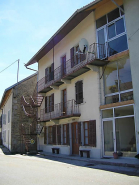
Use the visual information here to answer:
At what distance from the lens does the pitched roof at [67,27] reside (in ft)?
44.5

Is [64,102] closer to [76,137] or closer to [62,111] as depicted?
[62,111]

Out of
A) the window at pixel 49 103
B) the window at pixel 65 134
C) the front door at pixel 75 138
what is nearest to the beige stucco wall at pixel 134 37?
the front door at pixel 75 138

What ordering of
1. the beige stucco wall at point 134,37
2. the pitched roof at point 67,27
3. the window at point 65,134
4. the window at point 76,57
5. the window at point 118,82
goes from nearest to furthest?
the beige stucco wall at point 134,37 < the window at point 118,82 < the pitched roof at point 67,27 < the window at point 76,57 < the window at point 65,134

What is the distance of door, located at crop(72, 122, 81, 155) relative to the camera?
48.0 feet

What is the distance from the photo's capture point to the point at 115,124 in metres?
12.0

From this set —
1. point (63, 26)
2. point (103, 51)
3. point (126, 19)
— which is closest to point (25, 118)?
point (63, 26)

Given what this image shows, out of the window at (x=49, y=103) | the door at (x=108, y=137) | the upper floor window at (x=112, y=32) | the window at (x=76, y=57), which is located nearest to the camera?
the door at (x=108, y=137)

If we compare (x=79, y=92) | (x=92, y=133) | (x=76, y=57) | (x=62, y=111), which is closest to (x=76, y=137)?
(x=92, y=133)

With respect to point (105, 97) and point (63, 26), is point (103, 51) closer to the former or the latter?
point (105, 97)

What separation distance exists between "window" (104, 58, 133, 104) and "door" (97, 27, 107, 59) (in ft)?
2.93

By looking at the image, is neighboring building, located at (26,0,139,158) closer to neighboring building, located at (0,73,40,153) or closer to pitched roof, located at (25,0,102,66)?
pitched roof, located at (25,0,102,66)

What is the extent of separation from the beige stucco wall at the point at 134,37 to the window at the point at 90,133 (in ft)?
10.6

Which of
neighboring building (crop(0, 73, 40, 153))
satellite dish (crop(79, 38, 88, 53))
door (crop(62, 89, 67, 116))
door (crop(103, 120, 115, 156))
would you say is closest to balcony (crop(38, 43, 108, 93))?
satellite dish (crop(79, 38, 88, 53))

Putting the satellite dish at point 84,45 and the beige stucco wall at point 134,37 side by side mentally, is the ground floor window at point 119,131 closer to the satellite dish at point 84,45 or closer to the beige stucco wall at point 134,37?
the beige stucco wall at point 134,37
